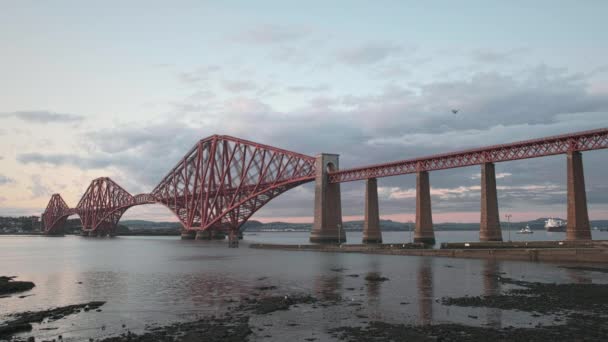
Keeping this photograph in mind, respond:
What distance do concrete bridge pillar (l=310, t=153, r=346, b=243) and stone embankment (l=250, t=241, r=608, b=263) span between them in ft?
64.3

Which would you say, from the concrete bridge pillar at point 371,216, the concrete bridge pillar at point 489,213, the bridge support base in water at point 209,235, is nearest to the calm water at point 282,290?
the concrete bridge pillar at point 489,213

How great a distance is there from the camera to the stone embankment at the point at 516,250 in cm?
5275

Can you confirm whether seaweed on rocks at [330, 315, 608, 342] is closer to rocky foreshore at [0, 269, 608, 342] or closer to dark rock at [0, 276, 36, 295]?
rocky foreshore at [0, 269, 608, 342]

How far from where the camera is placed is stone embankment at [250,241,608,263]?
52753 mm

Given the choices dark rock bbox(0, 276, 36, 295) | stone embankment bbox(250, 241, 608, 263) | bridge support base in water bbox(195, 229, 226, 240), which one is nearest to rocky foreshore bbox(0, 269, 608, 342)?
dark rock bbox(0, 276, 36, 295)

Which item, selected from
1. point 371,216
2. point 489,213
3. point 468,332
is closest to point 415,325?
point 468,332

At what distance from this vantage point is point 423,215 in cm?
8062

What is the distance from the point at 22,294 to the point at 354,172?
71.0 meters

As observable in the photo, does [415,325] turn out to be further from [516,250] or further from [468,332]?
[516,250]

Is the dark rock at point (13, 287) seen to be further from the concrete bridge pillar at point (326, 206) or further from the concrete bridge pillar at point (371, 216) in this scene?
the concrete bridge pillar at point (326, 206)

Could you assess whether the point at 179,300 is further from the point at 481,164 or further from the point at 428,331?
the point at 481,164

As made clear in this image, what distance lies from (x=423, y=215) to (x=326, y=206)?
93.2 ft

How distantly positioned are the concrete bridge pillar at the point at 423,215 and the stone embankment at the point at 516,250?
456 centimetres

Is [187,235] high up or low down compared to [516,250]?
up
